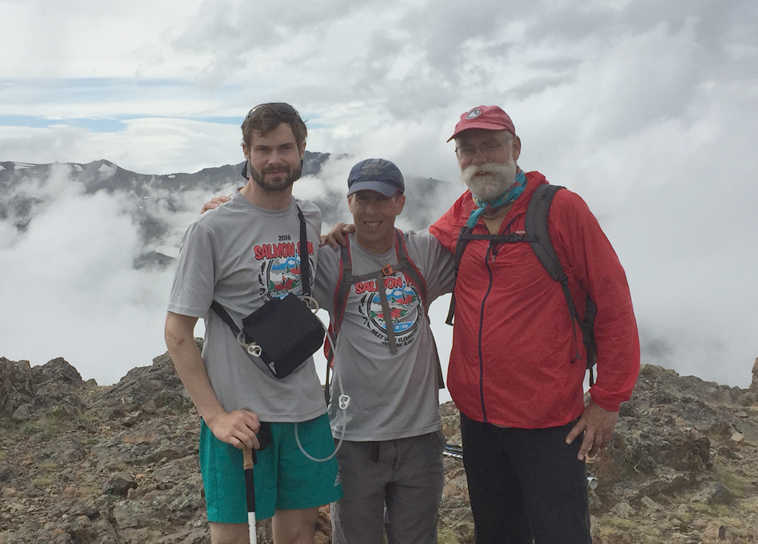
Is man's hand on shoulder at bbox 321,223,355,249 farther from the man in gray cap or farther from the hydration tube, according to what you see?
the hydration tube

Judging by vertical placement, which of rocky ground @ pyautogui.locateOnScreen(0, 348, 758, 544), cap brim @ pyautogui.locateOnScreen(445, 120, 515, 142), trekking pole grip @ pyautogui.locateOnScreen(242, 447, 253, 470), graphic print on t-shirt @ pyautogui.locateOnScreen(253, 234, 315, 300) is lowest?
rocky ground @ pyautogui.locateOnScreen(0, 348, 758, 544)

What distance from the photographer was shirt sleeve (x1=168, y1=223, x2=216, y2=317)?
457cm

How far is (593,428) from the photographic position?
508 centimetres

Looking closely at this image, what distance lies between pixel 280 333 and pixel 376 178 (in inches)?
62.2

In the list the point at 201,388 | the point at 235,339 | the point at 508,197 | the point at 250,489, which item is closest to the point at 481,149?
the point at 508,197

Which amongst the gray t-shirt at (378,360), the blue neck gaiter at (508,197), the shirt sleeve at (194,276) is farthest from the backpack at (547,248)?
the shirt sleeve at (194,276)

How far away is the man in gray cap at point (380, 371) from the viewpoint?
5359 mm

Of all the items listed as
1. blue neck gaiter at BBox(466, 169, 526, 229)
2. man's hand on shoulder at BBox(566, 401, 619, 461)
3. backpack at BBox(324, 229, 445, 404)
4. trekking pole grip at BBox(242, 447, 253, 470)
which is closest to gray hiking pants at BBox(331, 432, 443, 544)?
backpack at BBox(324, 229, 445, 404)

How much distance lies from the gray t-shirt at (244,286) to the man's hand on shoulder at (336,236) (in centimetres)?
59

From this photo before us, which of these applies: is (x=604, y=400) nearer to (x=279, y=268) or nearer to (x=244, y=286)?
(x=279, y=268)

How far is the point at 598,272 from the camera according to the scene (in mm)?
4957

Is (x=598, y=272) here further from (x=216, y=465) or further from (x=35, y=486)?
(x=35, y=486)

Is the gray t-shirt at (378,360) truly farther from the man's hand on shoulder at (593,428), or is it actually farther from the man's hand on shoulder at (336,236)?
the man's hand on shoulder at (593,428)

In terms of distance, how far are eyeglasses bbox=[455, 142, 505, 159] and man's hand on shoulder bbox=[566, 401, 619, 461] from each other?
2229 millimetres
